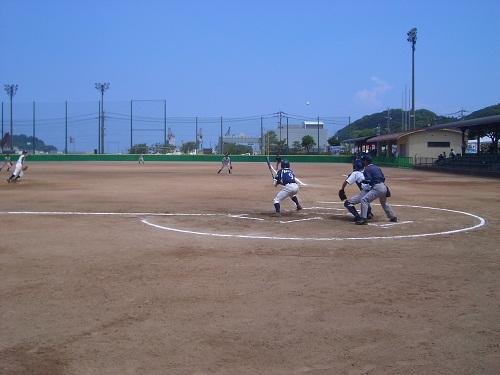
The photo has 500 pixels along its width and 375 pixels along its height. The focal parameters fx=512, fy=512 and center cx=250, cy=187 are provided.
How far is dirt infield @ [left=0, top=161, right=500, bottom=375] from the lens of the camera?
4.07 m

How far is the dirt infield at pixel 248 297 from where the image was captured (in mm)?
4070

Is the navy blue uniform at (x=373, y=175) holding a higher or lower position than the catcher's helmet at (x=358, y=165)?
lower

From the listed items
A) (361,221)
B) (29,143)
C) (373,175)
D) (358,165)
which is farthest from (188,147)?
(361,221)

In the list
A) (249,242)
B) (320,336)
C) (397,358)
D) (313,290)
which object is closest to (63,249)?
(249,242)

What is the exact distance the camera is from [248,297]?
5707mm

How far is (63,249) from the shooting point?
27.4 feet

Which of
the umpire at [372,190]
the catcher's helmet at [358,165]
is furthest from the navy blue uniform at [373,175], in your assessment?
the catcher's helmet at [358,165]

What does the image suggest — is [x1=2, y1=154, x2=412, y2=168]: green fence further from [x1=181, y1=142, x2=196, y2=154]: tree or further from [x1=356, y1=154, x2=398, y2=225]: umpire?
[x1=356, y1=154, x2=398, y2=225]: umpire

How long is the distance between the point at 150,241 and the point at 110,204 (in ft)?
21.7

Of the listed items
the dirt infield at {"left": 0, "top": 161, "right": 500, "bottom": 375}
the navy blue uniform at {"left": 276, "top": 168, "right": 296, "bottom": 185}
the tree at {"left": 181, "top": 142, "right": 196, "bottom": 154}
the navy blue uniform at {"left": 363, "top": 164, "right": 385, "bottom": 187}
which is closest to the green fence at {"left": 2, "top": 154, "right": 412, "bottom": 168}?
the tree at {"left": 181, "top": 142, "right": 196, "bottom": 154}

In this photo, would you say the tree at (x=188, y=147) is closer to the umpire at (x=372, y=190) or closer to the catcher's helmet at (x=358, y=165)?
the catcher's helmet at (x=358, y=165)

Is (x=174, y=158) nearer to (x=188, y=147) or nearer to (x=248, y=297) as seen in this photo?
(x=188, y=147)

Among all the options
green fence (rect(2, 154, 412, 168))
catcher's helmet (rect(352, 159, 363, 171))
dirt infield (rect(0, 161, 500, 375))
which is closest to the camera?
dirt infield (rect(0, 161, 500, 375))

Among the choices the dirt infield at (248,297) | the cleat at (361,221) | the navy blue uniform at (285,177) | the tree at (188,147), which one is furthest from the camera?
the tree at (188,147)
